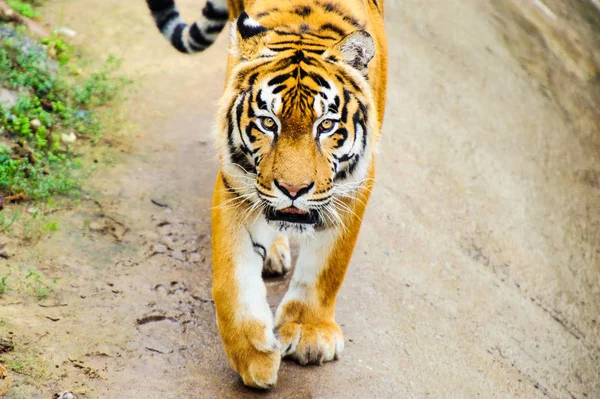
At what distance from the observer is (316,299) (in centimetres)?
349

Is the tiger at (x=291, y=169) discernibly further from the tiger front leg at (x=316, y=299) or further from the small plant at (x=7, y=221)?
the small plant at (x=7, y=221)

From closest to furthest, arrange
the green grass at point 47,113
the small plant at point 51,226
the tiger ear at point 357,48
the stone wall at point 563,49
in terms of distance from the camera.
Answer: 1. the tiger ear at point 357,48
2. the small plant at point 51,226
3. the green grass at point 47,113
4. the stone wall at point 563,49

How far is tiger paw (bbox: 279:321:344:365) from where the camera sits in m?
3.39

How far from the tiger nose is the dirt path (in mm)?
920

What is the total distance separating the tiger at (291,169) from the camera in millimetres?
3006

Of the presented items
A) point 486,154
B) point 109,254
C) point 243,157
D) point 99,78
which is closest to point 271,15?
point 243,157

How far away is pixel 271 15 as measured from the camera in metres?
3.49

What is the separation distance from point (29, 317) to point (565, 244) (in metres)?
3.94

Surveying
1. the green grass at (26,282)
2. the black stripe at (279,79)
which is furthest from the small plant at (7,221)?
the black stripe at (279,79)

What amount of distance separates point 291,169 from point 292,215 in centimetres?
27

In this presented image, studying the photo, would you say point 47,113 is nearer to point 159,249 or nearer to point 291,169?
point 159,249

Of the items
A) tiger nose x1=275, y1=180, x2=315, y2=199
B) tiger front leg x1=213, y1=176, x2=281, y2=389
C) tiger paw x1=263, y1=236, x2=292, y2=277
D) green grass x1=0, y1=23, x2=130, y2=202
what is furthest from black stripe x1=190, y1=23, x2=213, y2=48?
tiger nose x1=275, y1=180, x2=315, y2=199

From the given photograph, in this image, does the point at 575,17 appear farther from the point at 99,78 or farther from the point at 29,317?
the point at 29,317

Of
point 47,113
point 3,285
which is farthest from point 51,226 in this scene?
point 47,113
